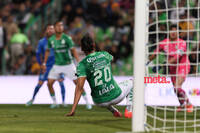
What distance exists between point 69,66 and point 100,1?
923 centimetres

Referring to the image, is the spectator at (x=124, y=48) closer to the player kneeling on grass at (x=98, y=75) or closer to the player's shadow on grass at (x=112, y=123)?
the player's shadow on grass at (x=112, y=123)

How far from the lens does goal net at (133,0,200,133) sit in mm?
8086

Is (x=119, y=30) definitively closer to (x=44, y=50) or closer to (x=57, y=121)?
(x=44, y=50)

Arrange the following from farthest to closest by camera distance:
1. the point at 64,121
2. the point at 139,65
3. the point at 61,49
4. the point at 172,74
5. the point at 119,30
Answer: the point at 119,30, the point at 61,49, the point at 172,74, the point at 64,121, the point at 139,65

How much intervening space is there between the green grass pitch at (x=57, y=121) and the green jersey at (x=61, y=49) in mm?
1309

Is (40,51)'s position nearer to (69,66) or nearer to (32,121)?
(69,66)

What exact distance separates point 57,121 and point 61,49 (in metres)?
3.91

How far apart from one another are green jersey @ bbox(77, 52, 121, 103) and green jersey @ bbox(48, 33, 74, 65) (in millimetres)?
4054

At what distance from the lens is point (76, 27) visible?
20.9 metres

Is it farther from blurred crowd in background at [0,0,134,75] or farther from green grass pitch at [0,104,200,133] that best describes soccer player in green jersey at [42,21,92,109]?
blurred crowd in background at [0,0,134,75]

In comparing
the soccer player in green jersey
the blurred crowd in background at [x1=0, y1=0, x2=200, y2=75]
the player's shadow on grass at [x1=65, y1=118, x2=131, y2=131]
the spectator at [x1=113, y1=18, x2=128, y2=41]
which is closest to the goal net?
the player's shadow on grass at [x1=65, y1=118, x2=131, y2=131]

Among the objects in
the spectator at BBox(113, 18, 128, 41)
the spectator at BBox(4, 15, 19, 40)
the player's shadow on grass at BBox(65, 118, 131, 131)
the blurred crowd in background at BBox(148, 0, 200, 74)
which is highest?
the blurred crowd in background at BBox(148, 0, 200, 74)

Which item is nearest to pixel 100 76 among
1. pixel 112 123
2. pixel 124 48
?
pixel 112 123

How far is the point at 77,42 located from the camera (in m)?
20.2
